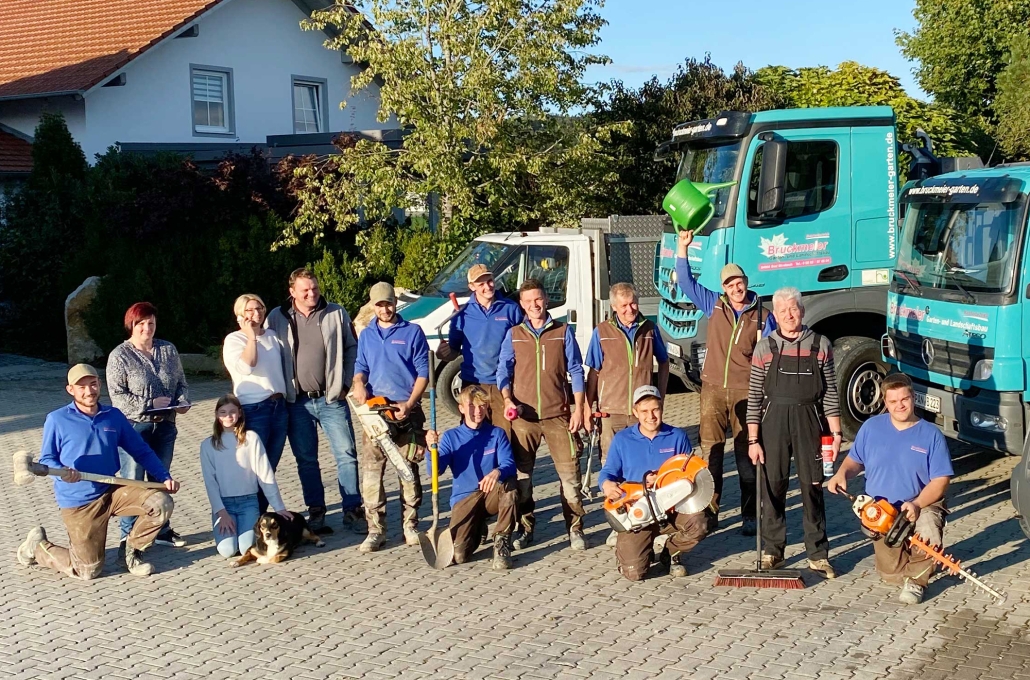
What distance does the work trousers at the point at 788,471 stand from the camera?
7.34m

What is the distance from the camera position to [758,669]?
5871 mm

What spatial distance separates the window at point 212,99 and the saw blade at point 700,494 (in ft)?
63.7

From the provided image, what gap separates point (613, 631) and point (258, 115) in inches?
830

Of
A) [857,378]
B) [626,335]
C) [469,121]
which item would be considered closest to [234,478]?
[626,335]

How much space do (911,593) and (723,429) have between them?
6.19 ft

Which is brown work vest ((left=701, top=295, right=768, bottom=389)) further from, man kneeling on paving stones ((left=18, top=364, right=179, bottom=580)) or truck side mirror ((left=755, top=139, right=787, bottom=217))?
man kneeling on paving stones ((left=18, top=364, right=179, bottom=580))

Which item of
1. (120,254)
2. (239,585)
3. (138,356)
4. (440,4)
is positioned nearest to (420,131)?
(440,4)

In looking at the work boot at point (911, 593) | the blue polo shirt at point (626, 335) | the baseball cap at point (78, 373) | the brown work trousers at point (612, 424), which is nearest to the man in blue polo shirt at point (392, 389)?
the blue polo shirt at point (626, 335)

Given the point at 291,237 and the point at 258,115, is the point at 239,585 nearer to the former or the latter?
the point at 291,237

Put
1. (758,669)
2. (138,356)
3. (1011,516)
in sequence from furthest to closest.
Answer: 1. (1011,516)
2. (138,356)
3. (758,669)

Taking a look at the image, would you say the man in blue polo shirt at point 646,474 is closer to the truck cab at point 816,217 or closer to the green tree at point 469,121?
the truck cab at point 816,217

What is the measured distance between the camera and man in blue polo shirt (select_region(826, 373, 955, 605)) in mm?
6930

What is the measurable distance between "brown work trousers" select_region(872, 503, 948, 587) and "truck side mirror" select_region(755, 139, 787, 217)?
4331mm

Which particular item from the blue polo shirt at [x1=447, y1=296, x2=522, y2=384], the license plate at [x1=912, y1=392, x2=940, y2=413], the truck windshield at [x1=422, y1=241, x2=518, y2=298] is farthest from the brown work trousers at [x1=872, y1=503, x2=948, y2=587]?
the truck windshield at [x1=422, y1=241, x2=518, y2=298]
